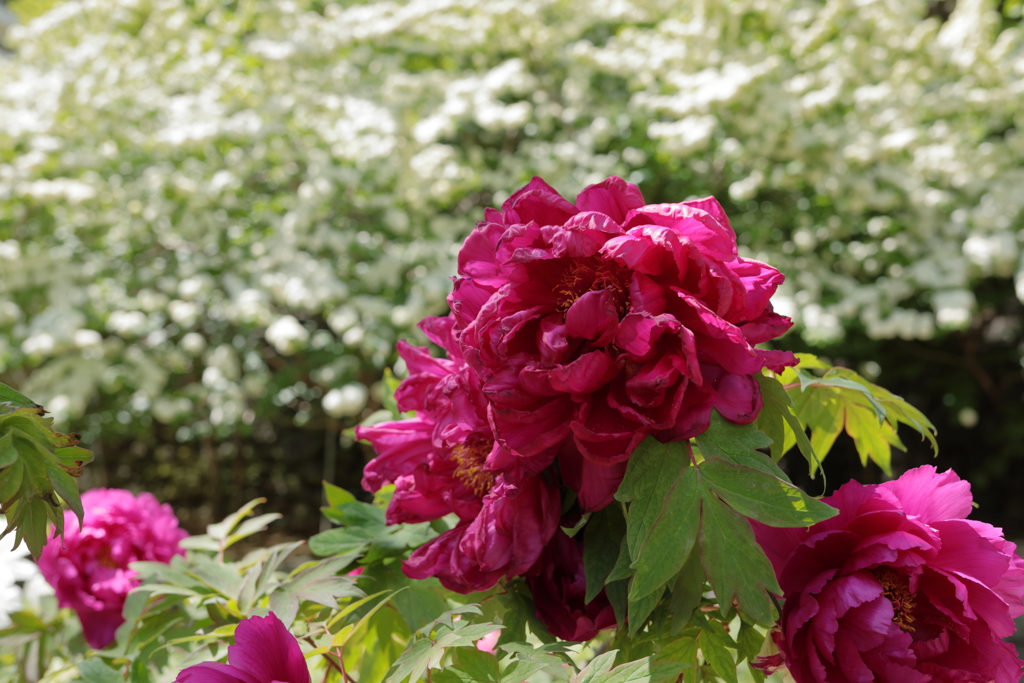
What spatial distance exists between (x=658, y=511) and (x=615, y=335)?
0.11 metres

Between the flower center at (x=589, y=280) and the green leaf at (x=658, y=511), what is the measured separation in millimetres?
107

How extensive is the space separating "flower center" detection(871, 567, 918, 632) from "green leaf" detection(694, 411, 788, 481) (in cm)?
11

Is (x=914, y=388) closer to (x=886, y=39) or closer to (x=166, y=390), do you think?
(x=886, y=39)

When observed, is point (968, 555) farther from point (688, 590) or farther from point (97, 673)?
point (97, 673)

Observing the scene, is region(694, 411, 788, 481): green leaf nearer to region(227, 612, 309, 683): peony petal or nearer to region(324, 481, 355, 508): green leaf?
region(227, 612, 309, 683): peony petal

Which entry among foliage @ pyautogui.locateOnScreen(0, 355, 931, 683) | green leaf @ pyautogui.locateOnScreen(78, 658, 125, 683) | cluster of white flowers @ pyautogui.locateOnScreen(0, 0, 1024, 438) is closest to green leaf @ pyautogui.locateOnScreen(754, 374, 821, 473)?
foliage @ pyautogui.locateOnScreen(0, 355, 931, 683)

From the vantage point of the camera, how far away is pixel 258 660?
0.50 metres

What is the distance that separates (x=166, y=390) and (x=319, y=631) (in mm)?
4696

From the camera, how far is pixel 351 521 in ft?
2.40

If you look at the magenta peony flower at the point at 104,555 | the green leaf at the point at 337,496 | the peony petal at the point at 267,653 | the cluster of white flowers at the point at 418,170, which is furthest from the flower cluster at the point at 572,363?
the cluster of white flowers at the point at 418,170

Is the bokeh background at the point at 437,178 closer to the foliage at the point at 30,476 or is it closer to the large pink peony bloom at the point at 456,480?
the large pink peony bloom at the point at 456,480

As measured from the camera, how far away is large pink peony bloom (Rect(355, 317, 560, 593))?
502 millimetres

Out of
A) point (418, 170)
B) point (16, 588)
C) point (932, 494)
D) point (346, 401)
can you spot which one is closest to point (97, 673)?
point (16, 588)

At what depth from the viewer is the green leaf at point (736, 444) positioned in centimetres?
45
